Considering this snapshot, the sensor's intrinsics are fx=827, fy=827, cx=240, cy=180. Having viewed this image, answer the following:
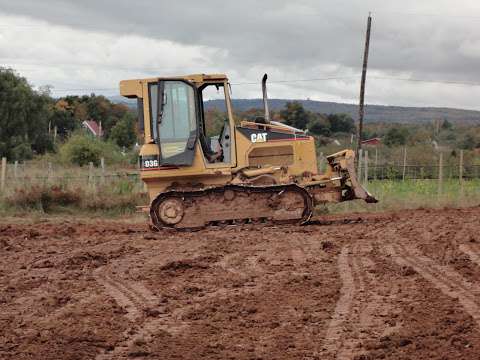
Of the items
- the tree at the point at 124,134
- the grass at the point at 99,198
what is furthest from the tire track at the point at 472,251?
the tree at the point at 124,134

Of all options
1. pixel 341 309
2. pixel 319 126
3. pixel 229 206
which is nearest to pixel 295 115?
pixel 319 126

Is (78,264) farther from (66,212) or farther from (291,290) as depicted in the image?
(66,212)

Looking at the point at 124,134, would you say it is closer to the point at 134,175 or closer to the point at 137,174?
the point at 137,174

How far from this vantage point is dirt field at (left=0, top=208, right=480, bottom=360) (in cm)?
710

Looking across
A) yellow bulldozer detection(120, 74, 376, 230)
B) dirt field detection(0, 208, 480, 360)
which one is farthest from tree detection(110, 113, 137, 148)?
dirt field detection(0, 208, 480, 360)

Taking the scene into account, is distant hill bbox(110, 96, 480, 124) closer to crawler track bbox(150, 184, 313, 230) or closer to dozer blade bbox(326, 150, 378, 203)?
dozer blade bbox(326, 150, 378, 203)

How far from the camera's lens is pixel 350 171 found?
16297 millimetres

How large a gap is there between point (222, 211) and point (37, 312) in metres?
7.65

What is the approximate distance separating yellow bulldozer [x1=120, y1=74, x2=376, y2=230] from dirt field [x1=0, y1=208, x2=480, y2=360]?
79cm

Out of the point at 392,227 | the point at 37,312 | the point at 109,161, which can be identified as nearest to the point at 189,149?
the point at 392,227

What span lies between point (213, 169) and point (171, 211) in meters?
1.16

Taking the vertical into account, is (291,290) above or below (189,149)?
below

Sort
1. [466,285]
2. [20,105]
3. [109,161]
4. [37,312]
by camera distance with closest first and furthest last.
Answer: [37,312], [466,285], [109,161], [20,105]

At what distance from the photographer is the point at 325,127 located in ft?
199
